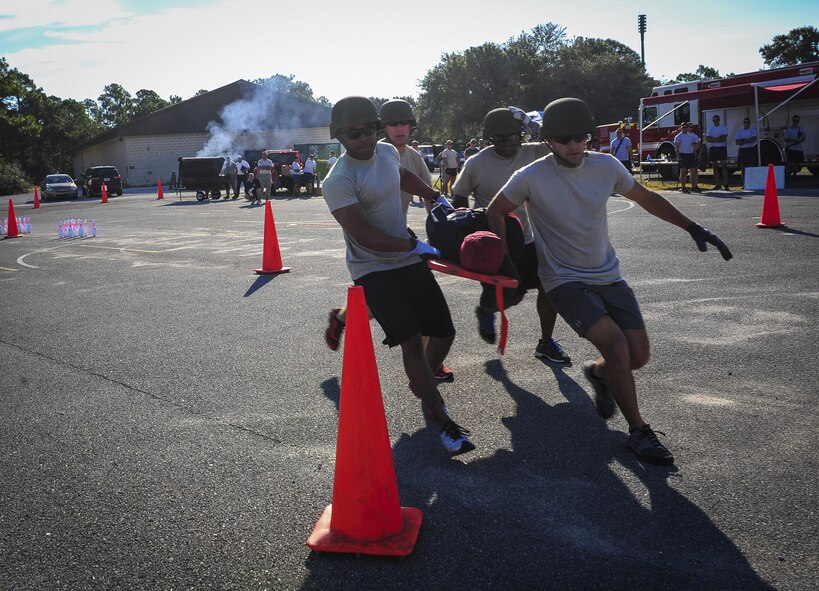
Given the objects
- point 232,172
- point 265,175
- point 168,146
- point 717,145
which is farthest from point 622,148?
point 168,146

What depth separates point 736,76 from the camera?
2538 cm

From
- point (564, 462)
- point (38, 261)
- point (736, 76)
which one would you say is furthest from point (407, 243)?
point (736, 76)

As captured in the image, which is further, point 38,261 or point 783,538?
point 38,261

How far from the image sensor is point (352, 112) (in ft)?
13.6

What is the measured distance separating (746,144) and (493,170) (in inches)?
698

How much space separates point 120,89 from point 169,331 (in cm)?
15016

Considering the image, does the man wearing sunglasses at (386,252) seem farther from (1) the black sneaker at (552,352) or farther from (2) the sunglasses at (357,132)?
(1) the black sneaker at (552,352)

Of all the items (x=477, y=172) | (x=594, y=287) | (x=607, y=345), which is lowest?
(x=607, y=345)

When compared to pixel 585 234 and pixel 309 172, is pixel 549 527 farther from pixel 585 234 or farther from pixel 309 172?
pixel 309 172

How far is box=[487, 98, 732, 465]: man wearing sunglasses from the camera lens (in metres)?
4.00

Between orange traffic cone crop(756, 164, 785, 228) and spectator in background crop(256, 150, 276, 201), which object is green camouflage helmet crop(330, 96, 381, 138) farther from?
spectator in background crop(256, 150, 276, 201)

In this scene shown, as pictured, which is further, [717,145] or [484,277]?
[717,145]

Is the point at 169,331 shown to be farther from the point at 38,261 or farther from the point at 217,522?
the point at 38,261

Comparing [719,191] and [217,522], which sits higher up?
[719,191]
